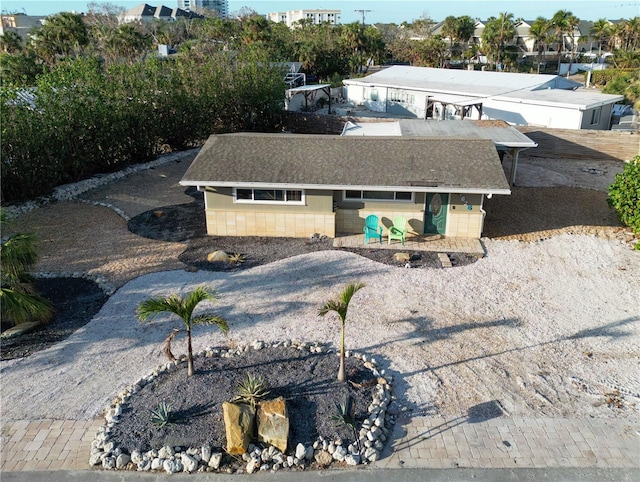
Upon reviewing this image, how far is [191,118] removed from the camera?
3005 centimetres

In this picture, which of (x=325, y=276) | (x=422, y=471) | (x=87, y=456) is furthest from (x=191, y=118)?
(x=422, y=471)

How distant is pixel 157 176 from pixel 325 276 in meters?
14.0

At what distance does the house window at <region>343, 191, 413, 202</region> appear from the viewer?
18.8 meters

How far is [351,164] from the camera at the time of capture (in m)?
19.2

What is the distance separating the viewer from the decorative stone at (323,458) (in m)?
9.43

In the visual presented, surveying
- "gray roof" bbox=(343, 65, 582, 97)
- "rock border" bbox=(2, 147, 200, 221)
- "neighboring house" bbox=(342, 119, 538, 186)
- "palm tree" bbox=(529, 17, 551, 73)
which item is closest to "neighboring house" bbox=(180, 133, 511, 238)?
"neighboring house" bbox=(342, 119, 538, 186)

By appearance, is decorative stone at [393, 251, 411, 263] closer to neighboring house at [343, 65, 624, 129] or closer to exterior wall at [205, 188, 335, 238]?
exterior wall at [205, 188, 335, 238]

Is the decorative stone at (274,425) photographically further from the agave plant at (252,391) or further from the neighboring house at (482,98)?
the neighboring house at (482,98)

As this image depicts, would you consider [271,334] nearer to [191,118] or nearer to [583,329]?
[583,329]

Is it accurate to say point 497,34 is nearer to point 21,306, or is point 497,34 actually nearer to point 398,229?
point 398,229

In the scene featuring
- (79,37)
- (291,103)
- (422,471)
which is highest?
(79,37)

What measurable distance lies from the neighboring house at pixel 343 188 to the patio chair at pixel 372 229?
26cm

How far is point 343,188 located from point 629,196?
35.9 ft

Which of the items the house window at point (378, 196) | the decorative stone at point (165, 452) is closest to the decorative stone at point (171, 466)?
the decorative stone at point (165, 452)
